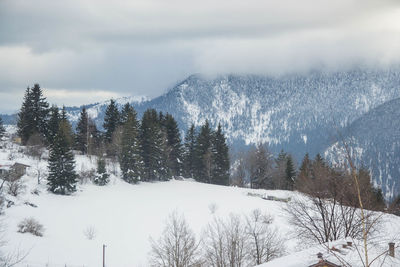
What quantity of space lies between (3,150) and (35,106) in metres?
10.8

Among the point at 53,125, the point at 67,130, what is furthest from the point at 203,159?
the point at 53,125

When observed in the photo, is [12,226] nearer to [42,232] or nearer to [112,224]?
[42,232]

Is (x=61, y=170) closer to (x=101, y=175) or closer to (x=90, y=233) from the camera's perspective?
(x=101, y=175)

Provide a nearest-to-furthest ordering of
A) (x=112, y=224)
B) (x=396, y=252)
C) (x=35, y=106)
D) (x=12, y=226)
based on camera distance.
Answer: (x=396, y=252), (x=12, y=226), (x=112, y=224), (x=35, y=106)

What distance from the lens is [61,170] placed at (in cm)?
4400

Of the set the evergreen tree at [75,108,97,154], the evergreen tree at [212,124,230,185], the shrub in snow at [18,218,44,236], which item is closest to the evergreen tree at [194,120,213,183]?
the evergreen tree at [212,124,230,185]

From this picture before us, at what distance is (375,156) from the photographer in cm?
735

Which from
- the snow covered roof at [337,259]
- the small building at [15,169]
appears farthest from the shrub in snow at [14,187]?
the snow covered roof at [337,259]

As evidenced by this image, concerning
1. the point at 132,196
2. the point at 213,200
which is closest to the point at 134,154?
the point at 132,196

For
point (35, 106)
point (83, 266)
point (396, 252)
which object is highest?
point (35, 106)

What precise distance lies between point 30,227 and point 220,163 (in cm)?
4389

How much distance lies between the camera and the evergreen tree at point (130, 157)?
5512cm

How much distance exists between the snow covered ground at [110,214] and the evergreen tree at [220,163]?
10.9m

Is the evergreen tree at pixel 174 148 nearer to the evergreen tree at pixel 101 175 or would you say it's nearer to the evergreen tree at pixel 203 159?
the evergreen tree at pixel 203 159
